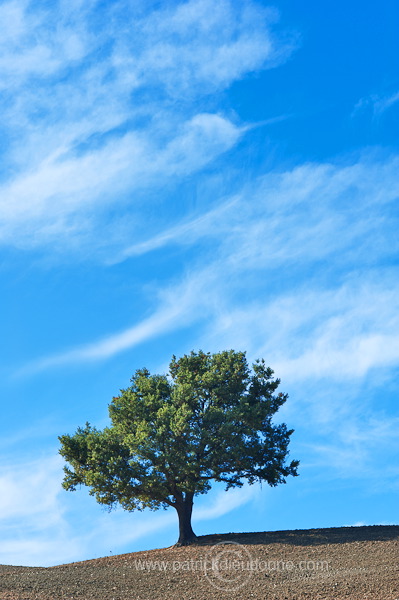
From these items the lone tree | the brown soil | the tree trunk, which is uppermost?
the lone tree

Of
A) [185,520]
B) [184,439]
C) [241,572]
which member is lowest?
[241,572]

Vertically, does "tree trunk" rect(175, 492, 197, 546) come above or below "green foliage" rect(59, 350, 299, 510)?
below

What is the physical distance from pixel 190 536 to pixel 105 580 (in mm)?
9563

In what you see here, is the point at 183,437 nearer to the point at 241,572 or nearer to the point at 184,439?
the point at 184,439

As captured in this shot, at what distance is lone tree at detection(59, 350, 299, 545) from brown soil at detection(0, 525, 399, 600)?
3.41 m

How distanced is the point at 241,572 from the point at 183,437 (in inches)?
353

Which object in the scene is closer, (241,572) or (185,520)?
(241,572)

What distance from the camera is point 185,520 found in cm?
3488

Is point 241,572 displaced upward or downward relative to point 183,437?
downward

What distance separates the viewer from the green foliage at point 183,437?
3362 cm

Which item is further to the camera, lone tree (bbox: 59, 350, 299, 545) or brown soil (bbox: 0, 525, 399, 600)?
lone tree (bbox: 59, 350, 299, 545)

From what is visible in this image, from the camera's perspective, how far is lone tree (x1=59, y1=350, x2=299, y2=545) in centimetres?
3362

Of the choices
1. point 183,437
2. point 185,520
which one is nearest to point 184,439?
point 183,437

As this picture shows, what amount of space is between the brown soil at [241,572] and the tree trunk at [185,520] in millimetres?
713
